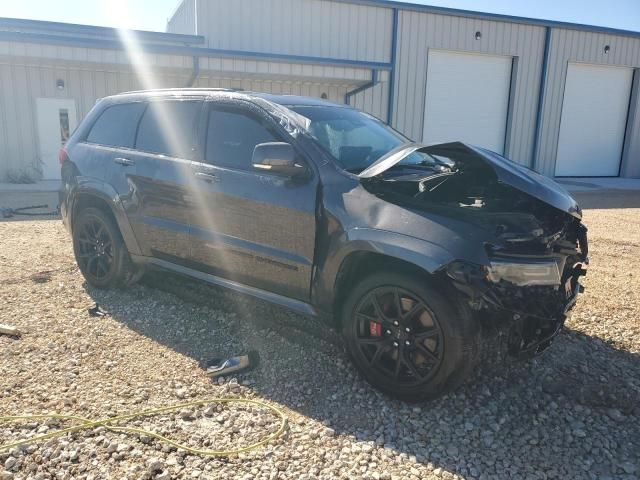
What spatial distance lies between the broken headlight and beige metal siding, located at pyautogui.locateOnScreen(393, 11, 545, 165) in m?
15.7

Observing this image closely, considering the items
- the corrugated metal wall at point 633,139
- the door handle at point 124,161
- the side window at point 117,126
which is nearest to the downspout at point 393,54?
the corrugated metal wall at point 633,139

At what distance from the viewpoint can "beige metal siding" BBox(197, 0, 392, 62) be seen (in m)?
16.1

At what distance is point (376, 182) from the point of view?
10.7ft

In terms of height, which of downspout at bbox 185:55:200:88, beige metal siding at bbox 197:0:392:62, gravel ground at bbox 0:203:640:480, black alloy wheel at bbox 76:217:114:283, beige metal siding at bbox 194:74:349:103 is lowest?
gravel ground at bbox 0:203:640:480

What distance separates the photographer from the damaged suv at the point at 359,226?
9.60ft

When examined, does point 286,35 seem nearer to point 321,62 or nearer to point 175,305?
point 321,62

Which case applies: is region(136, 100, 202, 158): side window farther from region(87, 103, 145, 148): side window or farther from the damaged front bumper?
the damaged front bumper

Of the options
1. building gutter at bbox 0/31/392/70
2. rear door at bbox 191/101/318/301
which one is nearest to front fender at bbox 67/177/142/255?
rear door at bbox 191/101/318/301

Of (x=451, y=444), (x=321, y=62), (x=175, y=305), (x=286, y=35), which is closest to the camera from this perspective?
(x=451, y=444)

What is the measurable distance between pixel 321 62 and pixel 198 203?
12295 mm

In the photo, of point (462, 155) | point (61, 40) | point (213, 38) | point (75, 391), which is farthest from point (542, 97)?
point (75, 391)

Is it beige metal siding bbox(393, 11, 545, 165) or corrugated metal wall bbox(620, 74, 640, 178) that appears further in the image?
corrugated metal wall bbox(620, 74, 640, 178)

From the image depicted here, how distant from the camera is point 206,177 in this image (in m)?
4.00

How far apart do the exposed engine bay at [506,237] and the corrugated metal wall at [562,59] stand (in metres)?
18.2
